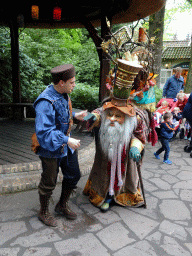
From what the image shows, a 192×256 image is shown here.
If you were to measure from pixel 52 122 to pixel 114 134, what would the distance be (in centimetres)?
84

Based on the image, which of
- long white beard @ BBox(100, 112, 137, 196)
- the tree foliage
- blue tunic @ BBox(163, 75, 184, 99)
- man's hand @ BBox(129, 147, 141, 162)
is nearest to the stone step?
long white beard @ BBox(100, 112, 137, 196)

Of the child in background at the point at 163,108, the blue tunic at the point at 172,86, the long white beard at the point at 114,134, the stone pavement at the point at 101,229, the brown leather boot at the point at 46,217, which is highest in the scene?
the blue tunic at the point at 172,86

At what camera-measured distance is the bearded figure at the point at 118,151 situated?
2.64m

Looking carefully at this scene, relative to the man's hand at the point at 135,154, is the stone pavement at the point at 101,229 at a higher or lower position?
lower

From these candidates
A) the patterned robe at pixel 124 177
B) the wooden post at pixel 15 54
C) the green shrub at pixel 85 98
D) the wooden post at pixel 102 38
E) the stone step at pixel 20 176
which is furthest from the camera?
the green shrub at pixel 85 98

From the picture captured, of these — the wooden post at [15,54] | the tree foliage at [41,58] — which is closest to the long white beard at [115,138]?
the wooden post at [15,54]

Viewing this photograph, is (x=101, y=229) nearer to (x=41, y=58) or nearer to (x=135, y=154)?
(x=135, y=154)

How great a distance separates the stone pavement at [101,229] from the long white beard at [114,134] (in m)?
0.84

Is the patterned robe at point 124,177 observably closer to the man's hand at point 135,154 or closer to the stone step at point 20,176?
the man's hand at point 135,154

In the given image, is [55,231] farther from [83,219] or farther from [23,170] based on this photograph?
[23,170]

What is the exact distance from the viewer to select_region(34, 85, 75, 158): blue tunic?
2.09 m

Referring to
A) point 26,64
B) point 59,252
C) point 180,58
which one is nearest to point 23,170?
point 59,252

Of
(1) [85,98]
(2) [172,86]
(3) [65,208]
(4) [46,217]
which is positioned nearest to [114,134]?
(3) [65,208]

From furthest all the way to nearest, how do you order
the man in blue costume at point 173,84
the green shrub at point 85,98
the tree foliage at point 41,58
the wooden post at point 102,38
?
the tree foliage at point 41,58, the green shrub at point 85,98, the man in blue costume at point 173,84, the wooden post at point 102,38
